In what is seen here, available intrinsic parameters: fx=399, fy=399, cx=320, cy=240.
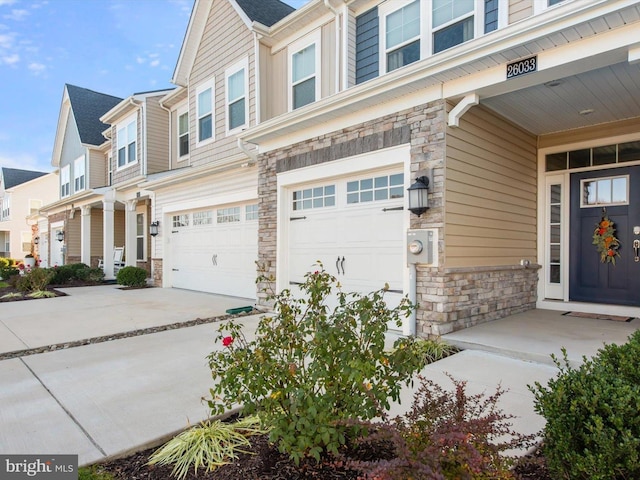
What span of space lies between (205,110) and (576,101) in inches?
326

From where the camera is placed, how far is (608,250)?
19.5 ft

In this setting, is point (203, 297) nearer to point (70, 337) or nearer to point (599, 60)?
point (70, 337)

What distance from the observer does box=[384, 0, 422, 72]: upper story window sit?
6297 mm

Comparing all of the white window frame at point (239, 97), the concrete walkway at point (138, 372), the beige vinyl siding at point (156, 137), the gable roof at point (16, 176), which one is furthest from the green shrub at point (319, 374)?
the gable roof at point (16, 176)

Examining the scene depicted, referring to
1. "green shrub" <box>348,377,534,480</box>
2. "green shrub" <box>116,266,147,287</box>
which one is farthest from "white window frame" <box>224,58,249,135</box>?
"green shrub" <box>348,377,534,480</box>

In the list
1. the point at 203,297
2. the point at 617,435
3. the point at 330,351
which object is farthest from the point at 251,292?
the point at 617,435

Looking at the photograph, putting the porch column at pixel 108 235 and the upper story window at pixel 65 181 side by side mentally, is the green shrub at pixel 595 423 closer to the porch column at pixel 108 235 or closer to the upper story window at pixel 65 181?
the porch column at pixel 108 235

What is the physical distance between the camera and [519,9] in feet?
17.2

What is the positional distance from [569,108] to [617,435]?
16.8 feet

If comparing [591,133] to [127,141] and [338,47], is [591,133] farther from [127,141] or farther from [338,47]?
[127,141]

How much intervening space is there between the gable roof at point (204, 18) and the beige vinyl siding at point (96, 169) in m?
7.51

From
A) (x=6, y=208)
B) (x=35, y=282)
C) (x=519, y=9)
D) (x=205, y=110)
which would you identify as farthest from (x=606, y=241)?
(x=6, y=208)

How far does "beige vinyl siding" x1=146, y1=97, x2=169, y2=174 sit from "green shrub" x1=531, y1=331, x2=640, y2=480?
41.2 ft

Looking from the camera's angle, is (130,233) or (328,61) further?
(130,233)
